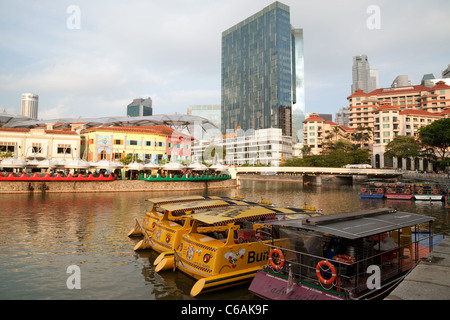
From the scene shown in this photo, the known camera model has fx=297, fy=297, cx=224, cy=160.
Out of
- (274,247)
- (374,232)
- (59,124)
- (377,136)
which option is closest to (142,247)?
(274,247)

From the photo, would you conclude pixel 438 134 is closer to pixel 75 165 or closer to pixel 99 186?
pixel 99 186

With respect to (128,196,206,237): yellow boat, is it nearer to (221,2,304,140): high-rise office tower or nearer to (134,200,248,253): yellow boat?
(134,200,248,253): yellow boat

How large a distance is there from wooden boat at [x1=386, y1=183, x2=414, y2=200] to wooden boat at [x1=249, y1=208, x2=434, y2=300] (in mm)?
37513

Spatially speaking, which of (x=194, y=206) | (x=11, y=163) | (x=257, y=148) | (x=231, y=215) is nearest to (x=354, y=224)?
(x=231, y=215)

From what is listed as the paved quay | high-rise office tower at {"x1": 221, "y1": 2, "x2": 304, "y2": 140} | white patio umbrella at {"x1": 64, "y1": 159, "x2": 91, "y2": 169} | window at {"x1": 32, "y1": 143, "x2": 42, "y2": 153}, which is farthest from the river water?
high-rise office tower at {"x1": 221, "y1": 2, "x2": 304, "y2": 140}

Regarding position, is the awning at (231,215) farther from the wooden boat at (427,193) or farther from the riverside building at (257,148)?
the riverside building at (257,148)

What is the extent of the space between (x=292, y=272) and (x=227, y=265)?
242 cm

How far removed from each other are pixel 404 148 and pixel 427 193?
45.1 m

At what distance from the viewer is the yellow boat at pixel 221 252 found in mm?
10367

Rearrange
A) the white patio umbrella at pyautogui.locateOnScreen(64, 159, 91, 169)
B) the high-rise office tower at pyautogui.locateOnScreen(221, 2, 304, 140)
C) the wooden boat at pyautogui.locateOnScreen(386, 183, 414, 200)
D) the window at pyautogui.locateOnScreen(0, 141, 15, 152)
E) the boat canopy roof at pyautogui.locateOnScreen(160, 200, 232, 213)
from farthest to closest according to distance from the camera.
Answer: the high-rise office tower at pyautogui.locateOnScreen(221, 2, 304, 140) < the window at pyautogui.locateOnScreen(0, 141, 15, 152) < the white patio umbrella at pyautogui.locateOnScreen(64, 159, 91, 169) < the wooden boat at pyautogui.locateOnScreen(386, 183, 414, 200) < the boat canopy roof at pyautogui.locateOnScreen(160, 200, 232, 213)

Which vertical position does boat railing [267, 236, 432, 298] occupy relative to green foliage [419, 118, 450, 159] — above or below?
below

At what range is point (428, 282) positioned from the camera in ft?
24.0

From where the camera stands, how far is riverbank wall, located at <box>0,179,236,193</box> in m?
43.8
